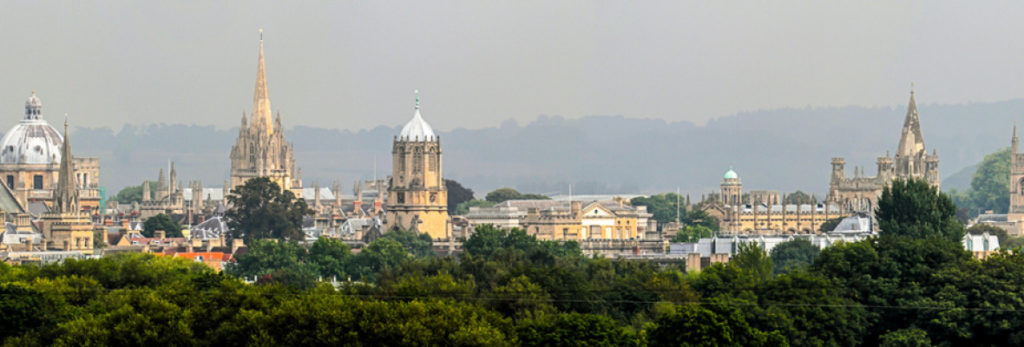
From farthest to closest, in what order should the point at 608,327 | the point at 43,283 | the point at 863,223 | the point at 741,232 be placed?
1. the point at 741,232
2. the point at 863,223
3. the point at 43,283
4. the point at 608,327

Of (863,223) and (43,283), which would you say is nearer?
(43,283)

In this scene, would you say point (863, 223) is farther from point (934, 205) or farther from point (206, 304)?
point (206, 304)

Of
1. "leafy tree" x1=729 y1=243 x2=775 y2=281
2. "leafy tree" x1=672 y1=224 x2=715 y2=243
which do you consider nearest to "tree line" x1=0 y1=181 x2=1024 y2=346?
"leafy tree" x1=729 y1=243 x2=775 y2=281

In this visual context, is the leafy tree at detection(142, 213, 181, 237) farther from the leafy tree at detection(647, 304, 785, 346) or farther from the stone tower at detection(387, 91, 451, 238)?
the leafy tree at detection(647, 304, 785, 346)

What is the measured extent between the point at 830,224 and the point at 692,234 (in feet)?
54.5

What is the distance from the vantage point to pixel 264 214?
165750 millimetres

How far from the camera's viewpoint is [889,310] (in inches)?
2921

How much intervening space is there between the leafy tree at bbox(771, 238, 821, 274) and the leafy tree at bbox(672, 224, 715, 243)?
2493cm

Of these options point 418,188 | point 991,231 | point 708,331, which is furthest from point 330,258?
point 708,331

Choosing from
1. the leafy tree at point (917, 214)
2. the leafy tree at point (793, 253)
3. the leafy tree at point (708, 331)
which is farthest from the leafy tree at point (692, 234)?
the leafy tree at point (708, 331)

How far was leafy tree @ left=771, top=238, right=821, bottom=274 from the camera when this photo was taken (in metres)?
135

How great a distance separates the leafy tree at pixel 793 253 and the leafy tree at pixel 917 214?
29662mm

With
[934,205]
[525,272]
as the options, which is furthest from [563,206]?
[525,272]

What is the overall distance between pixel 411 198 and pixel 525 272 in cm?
7833
